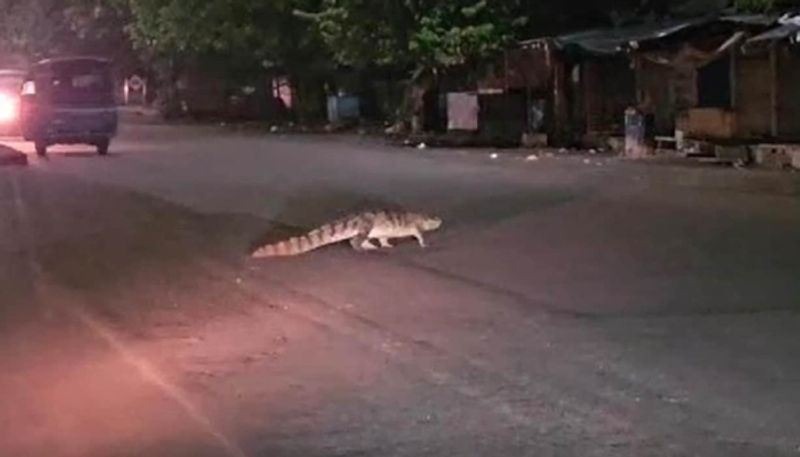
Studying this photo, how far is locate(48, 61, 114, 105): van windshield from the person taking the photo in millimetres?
41969

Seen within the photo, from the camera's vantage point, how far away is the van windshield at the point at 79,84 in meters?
42.0

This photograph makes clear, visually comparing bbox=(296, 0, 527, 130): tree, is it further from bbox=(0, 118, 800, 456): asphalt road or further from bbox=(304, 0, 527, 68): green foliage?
bbox=(0, 118, 800, 456): asphalt road

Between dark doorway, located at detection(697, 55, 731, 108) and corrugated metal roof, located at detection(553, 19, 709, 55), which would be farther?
dark doorway, located at detection(697, 55, 731, 108)

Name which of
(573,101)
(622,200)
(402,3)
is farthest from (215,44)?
(622,200)

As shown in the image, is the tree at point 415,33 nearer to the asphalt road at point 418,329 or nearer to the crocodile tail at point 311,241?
the asphalt road at point 418,329

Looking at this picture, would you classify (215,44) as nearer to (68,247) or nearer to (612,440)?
(68,247)

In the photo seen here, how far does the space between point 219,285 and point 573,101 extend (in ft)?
84.0

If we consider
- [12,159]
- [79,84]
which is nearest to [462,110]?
[79,84]

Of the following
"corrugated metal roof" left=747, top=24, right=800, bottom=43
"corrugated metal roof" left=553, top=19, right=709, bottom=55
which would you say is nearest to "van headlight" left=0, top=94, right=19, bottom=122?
"corrugated metal roof" left=553, top=19, right=709, bottom=55

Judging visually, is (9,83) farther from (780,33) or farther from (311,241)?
(311,241)

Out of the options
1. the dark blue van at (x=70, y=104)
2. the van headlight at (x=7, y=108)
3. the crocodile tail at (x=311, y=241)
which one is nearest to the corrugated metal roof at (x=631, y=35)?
the dark blue van at (x=70, y=104)

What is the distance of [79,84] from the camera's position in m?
42.6

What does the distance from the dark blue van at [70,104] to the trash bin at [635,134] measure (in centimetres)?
1451

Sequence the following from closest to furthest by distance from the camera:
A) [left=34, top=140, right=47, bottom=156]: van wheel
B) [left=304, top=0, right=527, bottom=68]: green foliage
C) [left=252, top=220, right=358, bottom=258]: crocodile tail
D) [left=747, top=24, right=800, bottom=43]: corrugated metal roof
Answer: [left=252, top=220, right=358, bottom=258]: crocodile tail
[left=747, top=24, right=800, bottom=43]: corrugated metal roof
[left=34, top=140, right=47, bottom=156]: van wheel
[left=304, top=0, right=527, bottom=68]: green foliage
